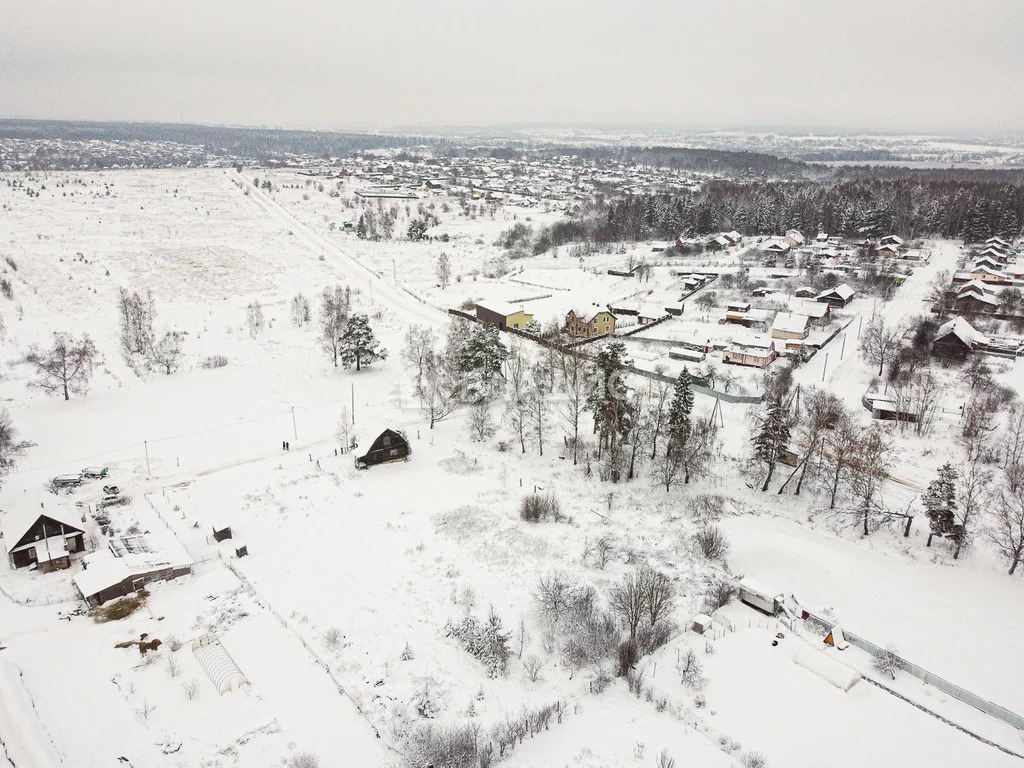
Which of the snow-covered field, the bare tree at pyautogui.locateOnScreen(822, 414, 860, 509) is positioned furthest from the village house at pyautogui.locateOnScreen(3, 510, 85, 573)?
the bare tree at pyautogui.locateOnScreen(822, 414, 860, 509)

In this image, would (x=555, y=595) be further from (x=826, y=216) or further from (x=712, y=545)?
(x=826, y=216)

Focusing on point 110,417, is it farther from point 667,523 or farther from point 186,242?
point 186,242

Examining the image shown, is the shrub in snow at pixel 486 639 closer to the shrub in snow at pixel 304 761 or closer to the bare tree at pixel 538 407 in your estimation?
the shrub in snow at pixel 304 761

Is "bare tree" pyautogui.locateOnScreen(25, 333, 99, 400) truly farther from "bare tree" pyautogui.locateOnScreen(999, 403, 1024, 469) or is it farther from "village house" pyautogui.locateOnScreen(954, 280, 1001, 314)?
"village house" pyautogui.locateOnScreen(954, 280, 1001, 314)

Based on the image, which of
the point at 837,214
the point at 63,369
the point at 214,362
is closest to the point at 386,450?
the point at 214,362

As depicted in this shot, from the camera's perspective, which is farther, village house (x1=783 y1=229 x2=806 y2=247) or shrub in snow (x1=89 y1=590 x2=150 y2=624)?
village house (x1=783 y1=229 x2=806 y2=247)
